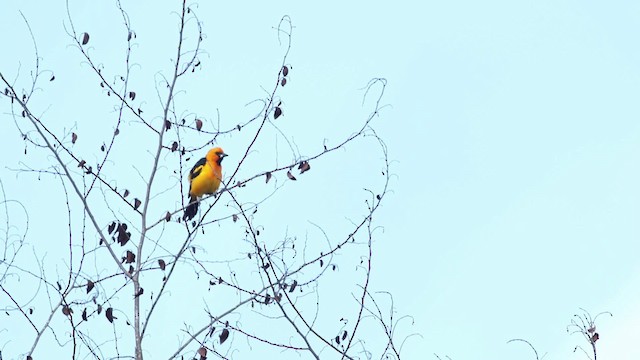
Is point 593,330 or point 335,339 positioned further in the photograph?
point 335,339

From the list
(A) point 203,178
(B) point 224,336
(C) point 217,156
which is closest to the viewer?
(B) point 224,336

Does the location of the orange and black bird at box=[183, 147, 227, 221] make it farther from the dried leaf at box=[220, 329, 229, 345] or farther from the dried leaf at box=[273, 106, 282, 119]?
the dried leaf at box=[220, 329, 229, 345]

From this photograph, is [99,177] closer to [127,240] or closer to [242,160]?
[127,240]

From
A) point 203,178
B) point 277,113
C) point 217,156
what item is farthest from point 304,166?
point 217,156

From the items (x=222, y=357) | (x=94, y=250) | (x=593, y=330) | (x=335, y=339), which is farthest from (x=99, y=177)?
(x=593, y=330)

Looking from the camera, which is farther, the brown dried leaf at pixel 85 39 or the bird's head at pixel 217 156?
the bird's head at pixel 217 156

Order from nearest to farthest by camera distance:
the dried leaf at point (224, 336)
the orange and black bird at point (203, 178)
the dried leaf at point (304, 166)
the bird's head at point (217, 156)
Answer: the dried leaf at point (224, 336) → the dried leaf at point (304, 166) → the orange and black bird at point (203, 178) → the bird's head at point (217, 156)

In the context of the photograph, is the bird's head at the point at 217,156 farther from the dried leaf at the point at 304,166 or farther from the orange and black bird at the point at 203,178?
the dried leaf at the point at 304,166

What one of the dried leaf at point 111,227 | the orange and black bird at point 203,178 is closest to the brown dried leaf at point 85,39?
the dried leaf at point 111,227

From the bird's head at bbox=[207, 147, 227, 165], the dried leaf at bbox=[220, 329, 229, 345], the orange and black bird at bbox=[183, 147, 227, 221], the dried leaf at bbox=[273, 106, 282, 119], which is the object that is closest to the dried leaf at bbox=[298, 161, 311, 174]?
the dried leaf at bbox=[273, 106, 282, 119]

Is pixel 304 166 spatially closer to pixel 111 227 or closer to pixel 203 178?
pixel 111 227

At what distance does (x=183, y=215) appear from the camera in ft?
19.8

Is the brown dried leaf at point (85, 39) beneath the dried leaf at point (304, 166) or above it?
above

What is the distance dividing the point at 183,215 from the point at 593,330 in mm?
2576
